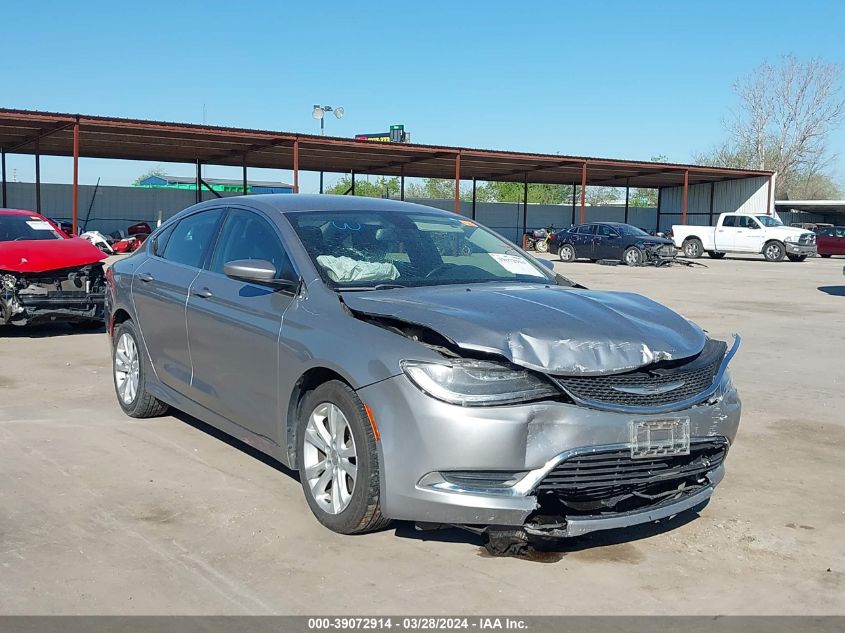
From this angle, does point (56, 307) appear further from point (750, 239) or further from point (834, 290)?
point (750, 239)

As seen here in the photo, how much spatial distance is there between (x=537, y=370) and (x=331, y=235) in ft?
5.78

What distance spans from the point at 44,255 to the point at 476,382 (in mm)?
8621

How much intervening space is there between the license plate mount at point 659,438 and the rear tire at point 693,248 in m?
33.7

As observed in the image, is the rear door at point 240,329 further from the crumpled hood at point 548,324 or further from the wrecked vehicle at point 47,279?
the wrecked vehicle at point 47,279

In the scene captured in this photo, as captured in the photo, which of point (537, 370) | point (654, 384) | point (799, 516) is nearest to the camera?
point (537, 370)

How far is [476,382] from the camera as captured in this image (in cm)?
373

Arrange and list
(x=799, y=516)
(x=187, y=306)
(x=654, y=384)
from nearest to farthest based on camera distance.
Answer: (x=654, y=384), (x=799, y=516), (x=187, y=306)

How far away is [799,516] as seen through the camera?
15.5ft

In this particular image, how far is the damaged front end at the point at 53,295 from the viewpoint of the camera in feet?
34.5

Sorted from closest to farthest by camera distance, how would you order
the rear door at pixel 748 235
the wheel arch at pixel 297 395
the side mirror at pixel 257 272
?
the wheel arch at pixel 297 395 → the side mirror at pixel 257 272 → the rear door at pixel 748 235

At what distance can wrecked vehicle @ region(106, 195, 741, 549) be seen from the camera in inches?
146

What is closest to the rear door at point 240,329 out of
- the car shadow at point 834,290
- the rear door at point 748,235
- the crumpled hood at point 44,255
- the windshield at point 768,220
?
the crumpled hood at point 44,255
